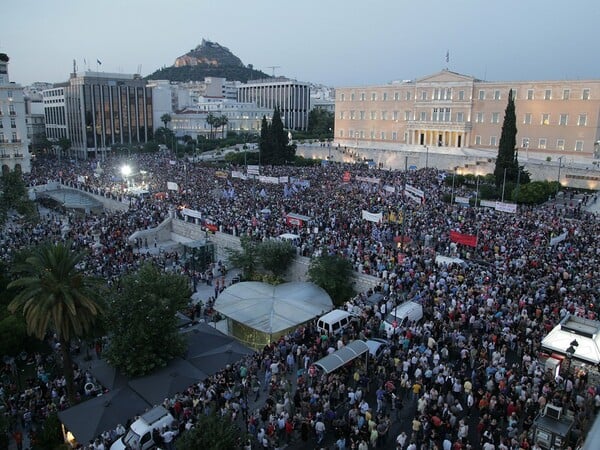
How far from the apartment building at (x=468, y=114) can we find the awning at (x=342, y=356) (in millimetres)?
55169

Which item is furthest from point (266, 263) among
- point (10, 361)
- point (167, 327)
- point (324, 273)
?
point (10, 361)

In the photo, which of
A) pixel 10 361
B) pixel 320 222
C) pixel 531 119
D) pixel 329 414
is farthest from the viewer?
pixel 531 119

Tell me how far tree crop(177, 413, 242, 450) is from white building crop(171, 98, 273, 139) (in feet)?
342

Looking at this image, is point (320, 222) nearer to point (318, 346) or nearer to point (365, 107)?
point (318, 346)

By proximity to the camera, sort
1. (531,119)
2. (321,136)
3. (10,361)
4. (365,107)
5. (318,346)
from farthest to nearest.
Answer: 1. (321,136)
2. (365,107)
3. (531,119)
4. (10,361)
5. (318,346)

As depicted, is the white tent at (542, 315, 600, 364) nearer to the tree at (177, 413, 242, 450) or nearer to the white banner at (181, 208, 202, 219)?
the tree at (177, 413, 242, 450)

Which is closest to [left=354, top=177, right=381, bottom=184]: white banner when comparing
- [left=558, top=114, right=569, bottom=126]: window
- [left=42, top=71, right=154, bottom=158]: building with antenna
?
[left=558, top=114, right=569, bottom=126]: window

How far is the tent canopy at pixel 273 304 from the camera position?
20544mm

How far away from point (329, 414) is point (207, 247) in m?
20.4

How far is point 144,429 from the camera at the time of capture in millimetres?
13641

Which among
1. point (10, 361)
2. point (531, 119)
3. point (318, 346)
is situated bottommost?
point (10, 361)

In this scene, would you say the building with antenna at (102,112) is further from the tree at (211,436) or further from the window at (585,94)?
the tree at (211,436)

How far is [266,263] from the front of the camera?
28.1m

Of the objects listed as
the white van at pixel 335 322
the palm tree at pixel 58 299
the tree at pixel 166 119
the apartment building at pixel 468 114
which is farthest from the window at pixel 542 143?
the tree at pixel 166 119
